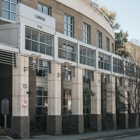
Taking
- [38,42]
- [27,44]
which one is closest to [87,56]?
[38,42]

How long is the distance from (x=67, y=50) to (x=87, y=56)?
4196 millimetres

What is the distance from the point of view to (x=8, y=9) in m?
28.5

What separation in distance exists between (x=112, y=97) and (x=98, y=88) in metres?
4.80

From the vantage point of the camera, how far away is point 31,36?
27.0m

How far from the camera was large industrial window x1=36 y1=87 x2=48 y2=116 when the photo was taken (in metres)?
33.7

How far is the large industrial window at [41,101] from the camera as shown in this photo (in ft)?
111

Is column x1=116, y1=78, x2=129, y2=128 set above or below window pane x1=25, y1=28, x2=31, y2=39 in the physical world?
below

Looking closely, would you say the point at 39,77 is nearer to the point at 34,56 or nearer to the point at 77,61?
the point at 77,61

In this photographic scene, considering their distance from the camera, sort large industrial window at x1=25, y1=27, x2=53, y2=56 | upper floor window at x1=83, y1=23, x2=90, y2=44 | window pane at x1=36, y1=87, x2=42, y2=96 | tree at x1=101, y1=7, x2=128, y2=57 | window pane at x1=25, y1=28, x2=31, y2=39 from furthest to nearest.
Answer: tree at x1=101, y1=7, x2=128, y2=57 → upper floor window at x1=83, y1=23, x2=90, y2=44 → window pane at x1=36, y1=87, x2=42, y2=96 → large industrial window at x1=25, y1=27, x2=53, y2=56 → window pane at x1=25, y1=28, x2=31, y2=39

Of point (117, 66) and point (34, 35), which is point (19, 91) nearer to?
point (34, 35)

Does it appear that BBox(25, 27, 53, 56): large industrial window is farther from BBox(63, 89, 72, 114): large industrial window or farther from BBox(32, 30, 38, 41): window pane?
BBox(63, 89, 72, 114): large industrial window

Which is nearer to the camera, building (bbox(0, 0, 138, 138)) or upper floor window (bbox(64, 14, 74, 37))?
building (bbox(0, 0, 138, 138))

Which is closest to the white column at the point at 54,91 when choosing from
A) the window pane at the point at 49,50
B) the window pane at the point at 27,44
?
the window pane at the point at 49,50

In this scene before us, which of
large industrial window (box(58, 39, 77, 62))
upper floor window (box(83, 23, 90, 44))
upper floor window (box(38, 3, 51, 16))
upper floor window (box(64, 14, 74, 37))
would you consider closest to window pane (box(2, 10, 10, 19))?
upper floor window (box(38, 3, 51, 16))
